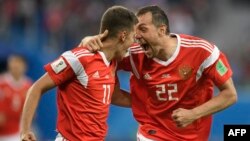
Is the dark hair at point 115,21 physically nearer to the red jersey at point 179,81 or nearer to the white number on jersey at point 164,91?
the red jersey at point 179,81

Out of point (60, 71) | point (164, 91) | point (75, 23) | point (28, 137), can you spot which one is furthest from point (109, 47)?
point (75, 23)

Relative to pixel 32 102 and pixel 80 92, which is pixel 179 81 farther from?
pixel 32 102

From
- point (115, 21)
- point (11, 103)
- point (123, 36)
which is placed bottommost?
point (11, 103)

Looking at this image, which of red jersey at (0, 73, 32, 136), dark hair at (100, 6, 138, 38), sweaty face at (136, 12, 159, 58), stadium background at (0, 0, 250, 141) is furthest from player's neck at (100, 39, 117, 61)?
stadium background at (0, 0, 250, 141)

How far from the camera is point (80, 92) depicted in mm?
6566

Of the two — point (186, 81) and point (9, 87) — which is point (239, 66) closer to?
point (9, 87)

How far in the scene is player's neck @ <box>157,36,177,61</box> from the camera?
7055mm

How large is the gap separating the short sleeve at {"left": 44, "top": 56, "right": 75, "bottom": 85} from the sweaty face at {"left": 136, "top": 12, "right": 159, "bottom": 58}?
2.65ft

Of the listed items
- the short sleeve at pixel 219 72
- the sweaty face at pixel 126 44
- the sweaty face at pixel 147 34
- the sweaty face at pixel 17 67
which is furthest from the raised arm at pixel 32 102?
the sweaty face at pixel 17 67

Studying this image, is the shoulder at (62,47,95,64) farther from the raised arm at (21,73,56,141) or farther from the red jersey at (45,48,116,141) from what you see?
the raised arm at (21,73,56,141)

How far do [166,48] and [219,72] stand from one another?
1.77ft

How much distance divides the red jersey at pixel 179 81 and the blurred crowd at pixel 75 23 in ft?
27.1

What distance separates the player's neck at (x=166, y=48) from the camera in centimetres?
705

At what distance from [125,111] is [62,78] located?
6.40 metres
